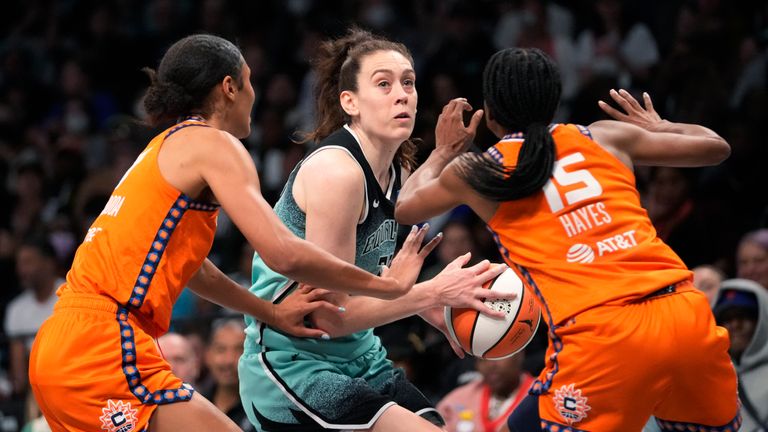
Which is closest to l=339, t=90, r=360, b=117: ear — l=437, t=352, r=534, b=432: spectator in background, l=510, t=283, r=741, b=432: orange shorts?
l=510, t=283, r=741, b=432: orange shorts

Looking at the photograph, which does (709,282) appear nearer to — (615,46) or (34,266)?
(615,46)

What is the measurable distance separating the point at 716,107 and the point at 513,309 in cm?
437

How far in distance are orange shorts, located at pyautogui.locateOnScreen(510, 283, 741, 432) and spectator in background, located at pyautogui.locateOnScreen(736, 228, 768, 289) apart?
3345mm

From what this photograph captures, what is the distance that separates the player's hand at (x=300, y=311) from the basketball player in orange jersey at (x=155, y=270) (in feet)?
1.02

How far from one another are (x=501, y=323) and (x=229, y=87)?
133 centimetres

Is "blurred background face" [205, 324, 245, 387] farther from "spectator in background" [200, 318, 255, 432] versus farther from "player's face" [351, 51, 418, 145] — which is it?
"player's face" [351, 51, 418, 145]

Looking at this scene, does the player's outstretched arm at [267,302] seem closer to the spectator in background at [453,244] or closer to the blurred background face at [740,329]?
the blurred background face at [740,329]

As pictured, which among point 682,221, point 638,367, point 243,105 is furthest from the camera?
point 682,221

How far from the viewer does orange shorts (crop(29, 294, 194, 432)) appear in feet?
12.8

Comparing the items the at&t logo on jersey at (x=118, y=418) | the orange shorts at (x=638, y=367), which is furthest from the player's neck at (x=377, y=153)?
the at&t logo on jersey at (x=118, y=418)

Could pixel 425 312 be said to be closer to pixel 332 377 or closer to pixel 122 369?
pixel 332 377

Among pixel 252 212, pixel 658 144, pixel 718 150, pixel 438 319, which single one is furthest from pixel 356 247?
pixel 718 150

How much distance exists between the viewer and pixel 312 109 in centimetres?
991

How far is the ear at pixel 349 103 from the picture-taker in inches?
187
